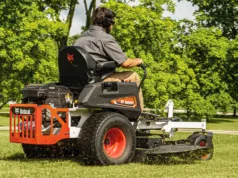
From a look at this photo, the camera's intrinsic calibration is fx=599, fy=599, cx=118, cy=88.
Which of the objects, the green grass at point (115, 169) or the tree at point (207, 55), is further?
the tree at point (207, 55)

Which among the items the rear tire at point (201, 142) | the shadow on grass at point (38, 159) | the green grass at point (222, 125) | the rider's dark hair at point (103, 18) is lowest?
the green grass at point (222, 125)

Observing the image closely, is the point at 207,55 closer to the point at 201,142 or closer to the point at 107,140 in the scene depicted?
the point at 201,142

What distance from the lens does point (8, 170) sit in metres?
7.56

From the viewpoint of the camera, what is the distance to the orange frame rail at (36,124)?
8.04 m

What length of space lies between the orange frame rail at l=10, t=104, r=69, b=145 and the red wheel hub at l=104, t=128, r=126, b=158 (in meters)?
0.63

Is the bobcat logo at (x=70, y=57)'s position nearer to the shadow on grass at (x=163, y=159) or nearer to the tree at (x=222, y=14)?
the shadow on grass at (x=163, y=159)

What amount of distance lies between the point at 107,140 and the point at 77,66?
44.6 inches

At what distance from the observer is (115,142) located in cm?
858

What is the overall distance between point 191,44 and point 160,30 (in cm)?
450

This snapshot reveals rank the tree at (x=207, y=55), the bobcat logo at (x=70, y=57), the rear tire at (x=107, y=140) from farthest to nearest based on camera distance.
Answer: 1. the tree at (x=207, y=55)
2. the bobcat logo at (x=70, y=57)
3. the rear tire at (x=107, y=140)

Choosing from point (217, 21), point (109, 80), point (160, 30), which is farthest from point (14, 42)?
point (109, 80)

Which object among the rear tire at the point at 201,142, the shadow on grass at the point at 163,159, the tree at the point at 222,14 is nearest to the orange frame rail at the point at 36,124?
the shadow on grass at the point at 163,159

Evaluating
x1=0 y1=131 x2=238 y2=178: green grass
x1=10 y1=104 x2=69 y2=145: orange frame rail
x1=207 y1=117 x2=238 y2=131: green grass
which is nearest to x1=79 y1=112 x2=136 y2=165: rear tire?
x1=0 y1=131 x2=238 y2=178: green grass

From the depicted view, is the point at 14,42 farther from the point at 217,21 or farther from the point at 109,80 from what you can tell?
the point at 109,80
